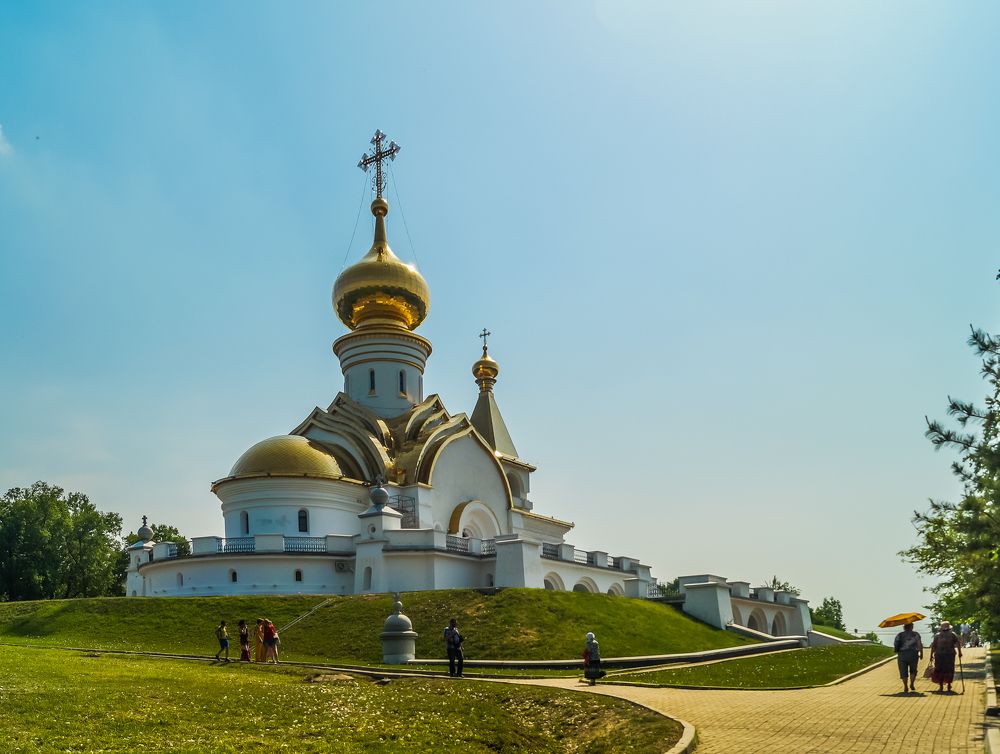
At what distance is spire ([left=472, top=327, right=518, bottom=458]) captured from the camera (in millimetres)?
46191

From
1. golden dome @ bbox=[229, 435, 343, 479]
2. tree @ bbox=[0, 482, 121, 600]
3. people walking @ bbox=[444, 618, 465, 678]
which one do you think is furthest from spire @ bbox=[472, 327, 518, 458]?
people walking @ bbox=[444, 618, 465, 678]

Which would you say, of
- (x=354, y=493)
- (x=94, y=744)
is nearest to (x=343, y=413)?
(x=354, y=493)

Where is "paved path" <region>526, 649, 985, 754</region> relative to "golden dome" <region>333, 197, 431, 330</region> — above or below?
below

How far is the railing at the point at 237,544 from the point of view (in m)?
30.8

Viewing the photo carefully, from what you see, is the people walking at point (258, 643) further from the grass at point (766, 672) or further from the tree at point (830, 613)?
the tree at point (830, 613)

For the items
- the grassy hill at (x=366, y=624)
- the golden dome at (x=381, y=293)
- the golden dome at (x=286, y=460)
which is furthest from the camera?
the golden dome at (x=381, y=293)

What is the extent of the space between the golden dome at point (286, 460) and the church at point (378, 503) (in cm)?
5

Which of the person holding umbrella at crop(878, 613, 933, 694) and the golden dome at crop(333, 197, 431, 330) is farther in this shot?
the golden dome at crop(333, 197, 431, 330)

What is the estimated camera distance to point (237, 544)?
31094mm

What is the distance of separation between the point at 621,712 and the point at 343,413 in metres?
26.2

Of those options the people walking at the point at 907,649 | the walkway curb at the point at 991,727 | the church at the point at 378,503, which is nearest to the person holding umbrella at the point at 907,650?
the people walking at the point at 907,649

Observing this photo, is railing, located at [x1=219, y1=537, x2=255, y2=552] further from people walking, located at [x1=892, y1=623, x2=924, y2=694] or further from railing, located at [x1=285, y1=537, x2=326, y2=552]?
people walking, located at [x1=892, y1=623, x2=924, y2=694]

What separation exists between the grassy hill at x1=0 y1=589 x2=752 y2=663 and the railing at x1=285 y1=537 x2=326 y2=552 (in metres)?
3.80

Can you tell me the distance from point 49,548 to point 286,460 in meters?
18.1
